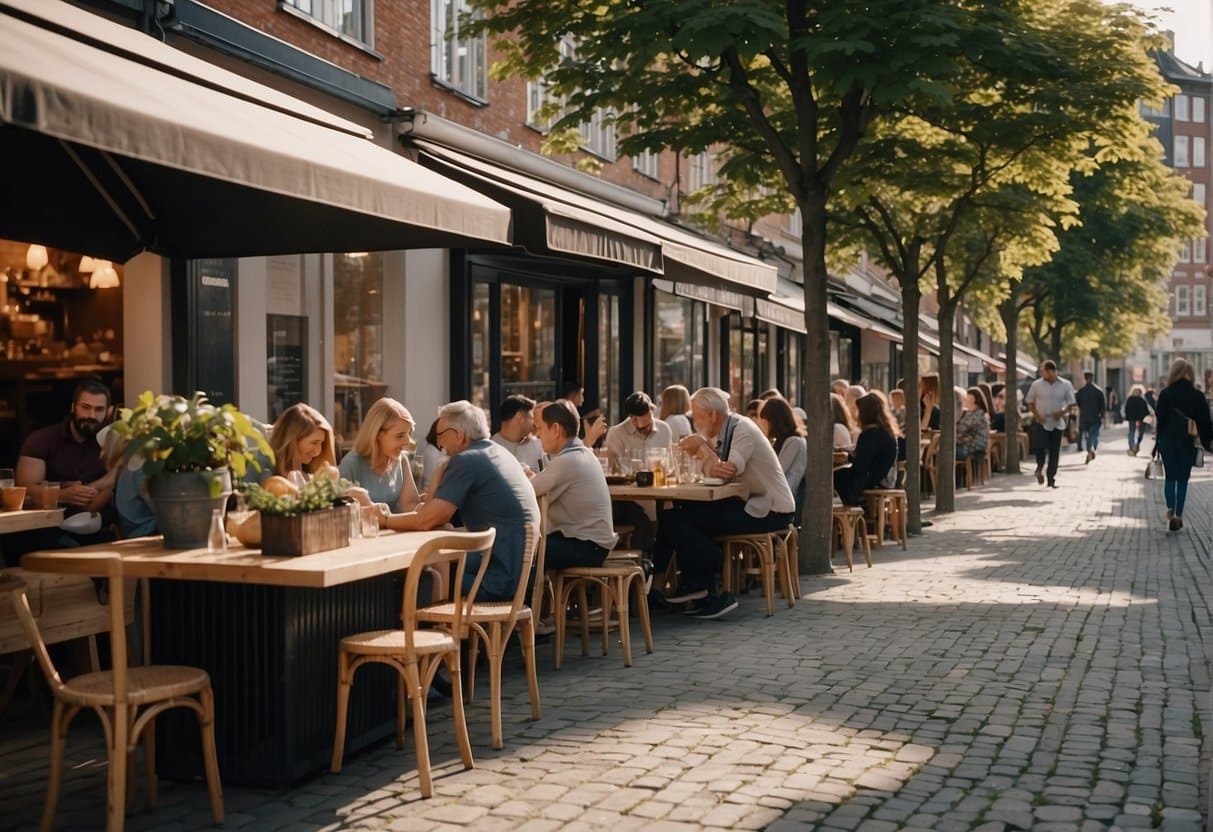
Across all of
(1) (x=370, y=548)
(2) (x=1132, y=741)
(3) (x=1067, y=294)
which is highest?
(3) (x=1067, y=294)

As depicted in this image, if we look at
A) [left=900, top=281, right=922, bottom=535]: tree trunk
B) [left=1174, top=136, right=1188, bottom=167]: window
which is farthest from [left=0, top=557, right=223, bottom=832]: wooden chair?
[left=1174, top=136, right=1188, bottom=167]: window

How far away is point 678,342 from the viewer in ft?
73.7

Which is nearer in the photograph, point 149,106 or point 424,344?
point 149,106

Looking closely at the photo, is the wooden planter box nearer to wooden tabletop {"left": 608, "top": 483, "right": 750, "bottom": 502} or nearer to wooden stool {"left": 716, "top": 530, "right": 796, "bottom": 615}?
wooden tabletop {"left": 608, "top": 483, "right": 750, "bottom": 502}

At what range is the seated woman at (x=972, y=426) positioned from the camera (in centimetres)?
2372

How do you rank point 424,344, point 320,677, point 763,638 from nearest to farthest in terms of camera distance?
1. point 320,677
2. point 763,638
3. point 424,344

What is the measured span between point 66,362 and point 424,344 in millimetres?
3775

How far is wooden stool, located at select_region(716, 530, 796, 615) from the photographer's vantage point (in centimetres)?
1060

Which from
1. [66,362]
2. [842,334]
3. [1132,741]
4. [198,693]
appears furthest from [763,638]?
[842,334]

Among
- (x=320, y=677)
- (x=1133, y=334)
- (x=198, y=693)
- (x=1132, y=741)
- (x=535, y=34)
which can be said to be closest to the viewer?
(x=198, y=693)

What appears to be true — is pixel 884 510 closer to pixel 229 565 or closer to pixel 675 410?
pixel 675 410

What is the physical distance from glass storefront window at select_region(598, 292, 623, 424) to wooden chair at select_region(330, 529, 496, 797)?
12.7 metres

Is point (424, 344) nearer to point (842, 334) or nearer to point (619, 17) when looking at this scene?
point (619, 17)

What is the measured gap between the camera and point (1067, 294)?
110 feet
